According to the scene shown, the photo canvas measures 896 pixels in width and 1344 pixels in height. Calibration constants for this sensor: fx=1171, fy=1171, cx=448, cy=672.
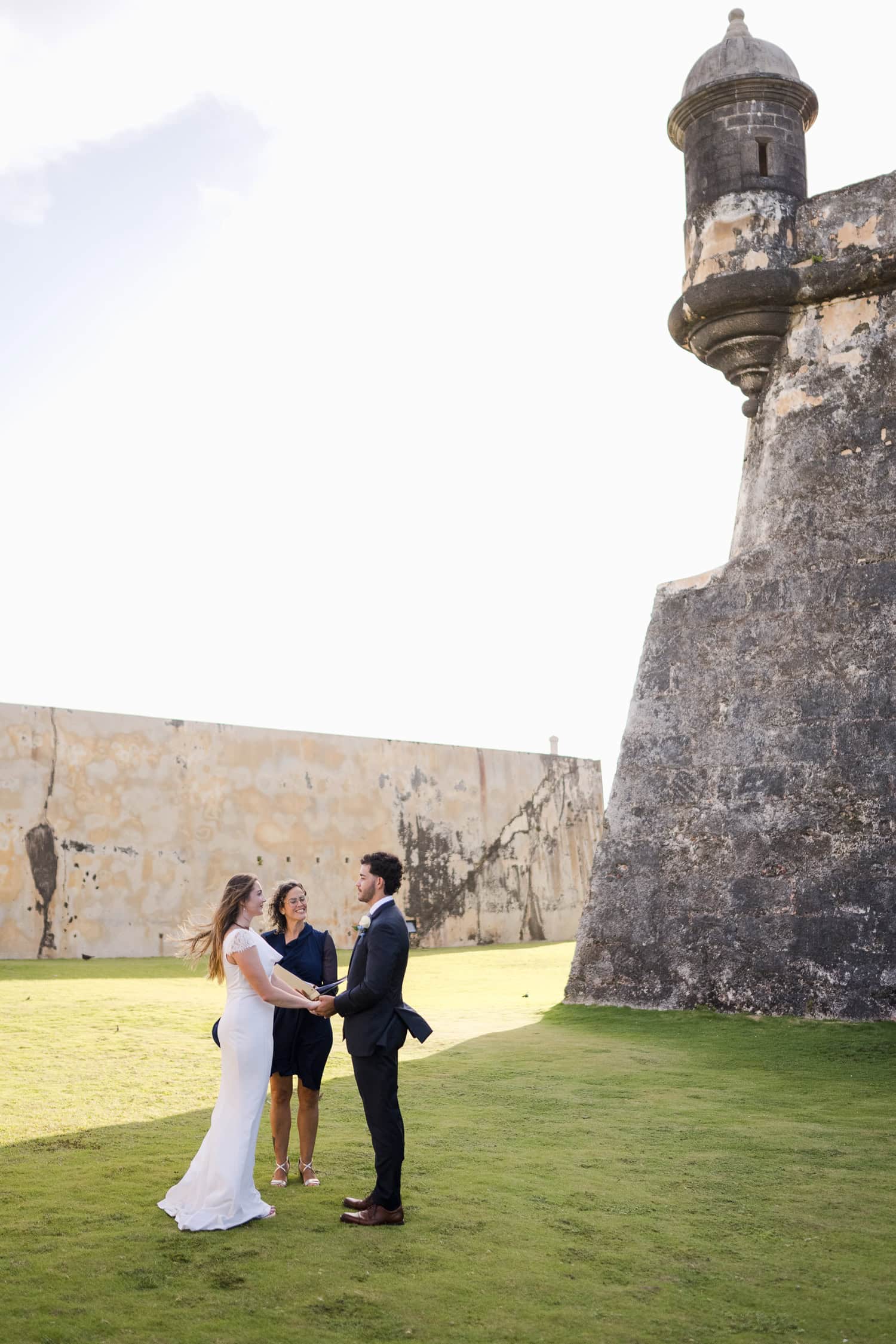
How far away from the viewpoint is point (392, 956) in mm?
4223

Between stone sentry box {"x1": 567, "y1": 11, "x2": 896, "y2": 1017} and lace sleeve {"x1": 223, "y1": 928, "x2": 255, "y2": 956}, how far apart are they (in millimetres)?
5336

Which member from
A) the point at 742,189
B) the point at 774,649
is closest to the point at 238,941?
the point at 774,649

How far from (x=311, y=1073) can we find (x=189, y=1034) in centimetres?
379

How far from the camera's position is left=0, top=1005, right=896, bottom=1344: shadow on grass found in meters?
3.23

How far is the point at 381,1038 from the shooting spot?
4156 millimetres

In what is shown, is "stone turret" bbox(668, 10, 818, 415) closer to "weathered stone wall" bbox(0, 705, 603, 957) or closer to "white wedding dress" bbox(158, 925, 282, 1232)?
"white wedding dress" bbox(158, 925, 282, 1232)

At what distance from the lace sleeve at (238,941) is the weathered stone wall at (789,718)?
534cm

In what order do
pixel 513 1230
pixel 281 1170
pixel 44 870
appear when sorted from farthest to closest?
pixel 44 870 → pixel 281 1170 → pixel 513 1230

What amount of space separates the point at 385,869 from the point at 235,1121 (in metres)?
1.03

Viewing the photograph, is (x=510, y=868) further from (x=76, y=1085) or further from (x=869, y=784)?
(x=76, y=1085)

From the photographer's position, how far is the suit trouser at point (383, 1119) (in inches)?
161

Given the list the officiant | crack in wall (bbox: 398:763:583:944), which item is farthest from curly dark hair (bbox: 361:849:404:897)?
crack in wall (bbox: 398:763:583:944)

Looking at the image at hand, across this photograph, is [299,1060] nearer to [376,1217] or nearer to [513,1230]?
[376,1217]

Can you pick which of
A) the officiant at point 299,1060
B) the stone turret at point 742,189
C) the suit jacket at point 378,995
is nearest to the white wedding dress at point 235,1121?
the officiant at point 299,1060
